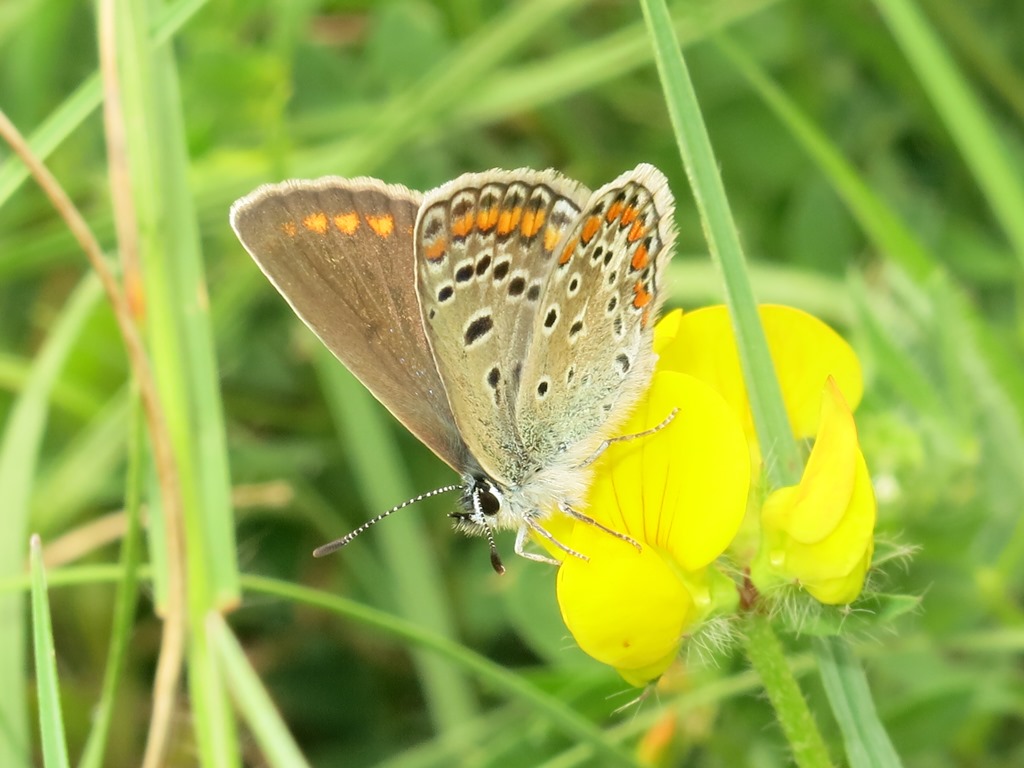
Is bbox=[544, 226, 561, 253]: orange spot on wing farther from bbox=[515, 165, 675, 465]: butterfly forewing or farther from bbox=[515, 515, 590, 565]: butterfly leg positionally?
bbox=[515, 515, 590, 565]: butterfly leg

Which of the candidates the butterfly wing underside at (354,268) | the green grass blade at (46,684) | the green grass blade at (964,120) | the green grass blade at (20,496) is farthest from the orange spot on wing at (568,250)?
the green grass blade at (20,496)

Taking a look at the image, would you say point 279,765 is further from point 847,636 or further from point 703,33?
point 703,33

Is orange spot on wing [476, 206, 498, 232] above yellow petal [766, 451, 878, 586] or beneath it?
above

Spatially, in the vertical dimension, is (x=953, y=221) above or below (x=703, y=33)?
below

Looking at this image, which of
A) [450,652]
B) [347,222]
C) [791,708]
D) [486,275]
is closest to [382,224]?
[347,222]

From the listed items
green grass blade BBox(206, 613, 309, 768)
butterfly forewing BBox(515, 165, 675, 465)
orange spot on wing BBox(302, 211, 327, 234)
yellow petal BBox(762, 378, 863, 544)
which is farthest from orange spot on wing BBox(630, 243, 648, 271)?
green grass blade BBox(206, 613, 309, 768)

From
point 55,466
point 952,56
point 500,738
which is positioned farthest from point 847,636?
point 952,56

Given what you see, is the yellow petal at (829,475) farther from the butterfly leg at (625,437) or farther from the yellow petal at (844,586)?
the butterfly leg at (625,437)
